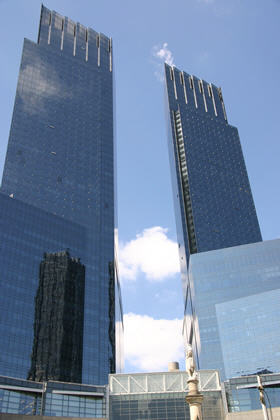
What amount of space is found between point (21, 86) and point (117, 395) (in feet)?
511

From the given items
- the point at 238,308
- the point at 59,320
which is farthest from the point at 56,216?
the point at 238,308

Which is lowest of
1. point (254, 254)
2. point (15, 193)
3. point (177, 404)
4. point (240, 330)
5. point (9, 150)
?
point (177, 404)

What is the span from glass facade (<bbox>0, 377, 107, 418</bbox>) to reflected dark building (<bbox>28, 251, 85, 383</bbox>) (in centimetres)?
4799

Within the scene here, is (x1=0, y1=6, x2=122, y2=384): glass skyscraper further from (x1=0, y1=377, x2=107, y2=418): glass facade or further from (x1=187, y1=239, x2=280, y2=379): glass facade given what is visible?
(x1=0, y1=377, x2=107, y2=418): glass facade

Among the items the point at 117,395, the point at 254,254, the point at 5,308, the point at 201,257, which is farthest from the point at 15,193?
the point at 117,395

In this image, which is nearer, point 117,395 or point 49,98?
point 117,395

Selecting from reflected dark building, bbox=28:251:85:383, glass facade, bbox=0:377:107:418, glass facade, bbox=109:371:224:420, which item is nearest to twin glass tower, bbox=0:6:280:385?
reflected dark building, bbox=28:251:85:383

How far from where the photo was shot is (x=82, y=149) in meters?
189

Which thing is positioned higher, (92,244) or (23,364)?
(92,244)

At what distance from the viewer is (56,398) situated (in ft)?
238

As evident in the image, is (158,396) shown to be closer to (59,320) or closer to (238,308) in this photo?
(59,320)

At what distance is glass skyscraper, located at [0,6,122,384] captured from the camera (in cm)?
13200

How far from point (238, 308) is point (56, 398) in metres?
80.0

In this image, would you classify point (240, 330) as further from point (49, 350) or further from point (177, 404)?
point (177, 404)
